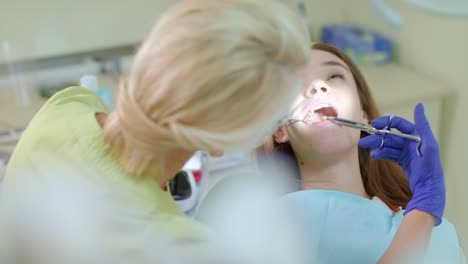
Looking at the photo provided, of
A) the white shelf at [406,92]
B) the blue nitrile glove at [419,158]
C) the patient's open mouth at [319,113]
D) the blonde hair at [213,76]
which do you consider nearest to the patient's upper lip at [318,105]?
the patient's open mouth at [319,113]

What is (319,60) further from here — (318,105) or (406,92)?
(406,92)

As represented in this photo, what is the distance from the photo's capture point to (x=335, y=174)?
1.43m

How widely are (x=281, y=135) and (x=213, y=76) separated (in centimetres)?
68

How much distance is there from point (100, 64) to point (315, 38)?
3.15 ft

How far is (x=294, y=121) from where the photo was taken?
53.7 inches

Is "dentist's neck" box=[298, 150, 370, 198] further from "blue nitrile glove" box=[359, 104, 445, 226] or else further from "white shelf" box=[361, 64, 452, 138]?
"white shelf" box=[361, 64, 452, 138]

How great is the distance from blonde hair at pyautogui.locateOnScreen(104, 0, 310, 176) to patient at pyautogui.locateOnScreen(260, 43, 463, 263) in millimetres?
Result: 488

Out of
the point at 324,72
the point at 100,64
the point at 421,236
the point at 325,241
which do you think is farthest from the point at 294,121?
the point at 100,64

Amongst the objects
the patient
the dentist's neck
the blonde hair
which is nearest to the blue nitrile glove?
the patient

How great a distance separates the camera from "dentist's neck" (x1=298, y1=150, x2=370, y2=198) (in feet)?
4.68

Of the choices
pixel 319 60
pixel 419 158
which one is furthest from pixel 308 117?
pixel 419 158

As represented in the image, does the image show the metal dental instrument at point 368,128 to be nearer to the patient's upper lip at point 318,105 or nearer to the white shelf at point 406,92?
the patient's upper lip at point 318,105

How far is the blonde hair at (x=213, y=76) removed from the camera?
788 millimetres

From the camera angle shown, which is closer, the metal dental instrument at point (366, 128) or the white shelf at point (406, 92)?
the metal dental instrument at point (366, 128)
